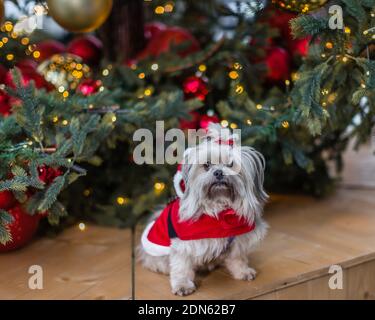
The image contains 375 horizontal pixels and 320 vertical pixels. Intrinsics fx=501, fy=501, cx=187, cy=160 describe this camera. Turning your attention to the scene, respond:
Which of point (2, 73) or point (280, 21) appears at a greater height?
point (280, 21)

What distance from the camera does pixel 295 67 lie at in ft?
7.97

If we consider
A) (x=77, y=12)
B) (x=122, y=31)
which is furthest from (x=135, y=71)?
(x=77, y=12)

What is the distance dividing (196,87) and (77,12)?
676 millimetres

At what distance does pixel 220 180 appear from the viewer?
4.83 feet

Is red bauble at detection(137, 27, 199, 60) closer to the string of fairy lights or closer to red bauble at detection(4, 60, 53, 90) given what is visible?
the string of fairy lights

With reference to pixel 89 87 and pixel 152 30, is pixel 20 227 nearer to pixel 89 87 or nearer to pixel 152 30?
pixel 89 87

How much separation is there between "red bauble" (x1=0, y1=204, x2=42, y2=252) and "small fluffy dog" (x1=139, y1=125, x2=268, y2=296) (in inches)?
20.4

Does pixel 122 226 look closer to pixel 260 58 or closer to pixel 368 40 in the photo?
pixel 260 58

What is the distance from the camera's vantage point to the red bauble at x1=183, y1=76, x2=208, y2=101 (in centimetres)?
223

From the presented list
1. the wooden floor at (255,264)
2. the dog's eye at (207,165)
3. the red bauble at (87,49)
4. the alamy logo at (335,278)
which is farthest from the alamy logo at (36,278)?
the red bauble at (87,49)

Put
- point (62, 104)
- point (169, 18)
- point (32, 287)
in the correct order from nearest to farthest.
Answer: point (32, 287)
point (62, 104)
point (169, 18)

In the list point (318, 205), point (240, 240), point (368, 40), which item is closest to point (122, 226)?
point (240, 240)

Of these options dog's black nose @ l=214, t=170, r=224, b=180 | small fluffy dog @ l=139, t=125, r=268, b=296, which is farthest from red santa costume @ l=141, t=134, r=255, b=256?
dog's black nose @ l=214, t=170, r=224, b=180
